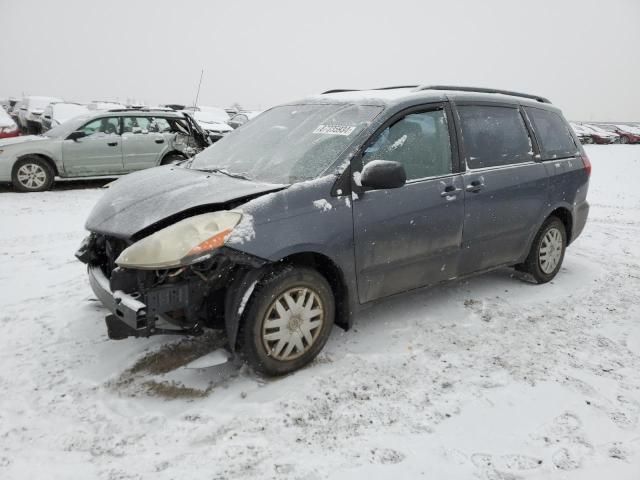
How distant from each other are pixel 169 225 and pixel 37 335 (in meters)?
1.50

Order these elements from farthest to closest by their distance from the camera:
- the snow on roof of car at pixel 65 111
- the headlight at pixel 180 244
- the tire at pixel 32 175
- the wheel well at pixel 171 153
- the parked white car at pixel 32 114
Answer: the parked white car at pixel 32 114 < the snow on roof of car at pixel 65 111 < the wheel well at pixel 171 153 < the tire at pixel 32 175 < the headlight at pixel 180 244

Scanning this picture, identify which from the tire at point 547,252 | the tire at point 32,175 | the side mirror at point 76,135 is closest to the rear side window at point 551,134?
the tire at point 547,252

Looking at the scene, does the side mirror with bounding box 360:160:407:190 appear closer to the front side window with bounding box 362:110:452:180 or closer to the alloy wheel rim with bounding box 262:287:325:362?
the front side window with bounding box 362:110:452:180

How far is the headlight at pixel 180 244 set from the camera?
256 centimetres

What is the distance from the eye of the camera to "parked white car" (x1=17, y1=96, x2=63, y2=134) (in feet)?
55.0

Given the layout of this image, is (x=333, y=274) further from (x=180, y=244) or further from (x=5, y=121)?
(x=5, y=121)

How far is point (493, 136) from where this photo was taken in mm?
4078

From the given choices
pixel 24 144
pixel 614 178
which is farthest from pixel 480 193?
pixel 614 178

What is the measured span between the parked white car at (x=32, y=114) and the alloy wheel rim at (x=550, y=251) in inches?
601

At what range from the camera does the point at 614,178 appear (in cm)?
1309

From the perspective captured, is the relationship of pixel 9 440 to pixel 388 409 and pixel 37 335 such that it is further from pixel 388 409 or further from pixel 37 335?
pixel 388 409

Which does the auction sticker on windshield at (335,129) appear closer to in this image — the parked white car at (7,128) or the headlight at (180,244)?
the headlight at (180,244)

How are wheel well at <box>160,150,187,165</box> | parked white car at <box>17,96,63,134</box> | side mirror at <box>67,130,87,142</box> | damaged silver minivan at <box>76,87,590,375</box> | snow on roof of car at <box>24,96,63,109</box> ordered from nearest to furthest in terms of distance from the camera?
1. damaged silver minivan at <box>76,87,590,375</box>
2. side mirror at <box>67,130,87,142</box>
3. wheel well at <box>160,150,187,165</box>
4. parked white car at <box>17,96,63,134</box>
5. snow on roof of car at <box>24,96,63,109</box>

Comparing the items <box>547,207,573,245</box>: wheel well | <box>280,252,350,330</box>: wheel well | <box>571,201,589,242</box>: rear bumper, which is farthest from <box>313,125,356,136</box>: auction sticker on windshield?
<box>571,201,589,242</box>: rear bumper
